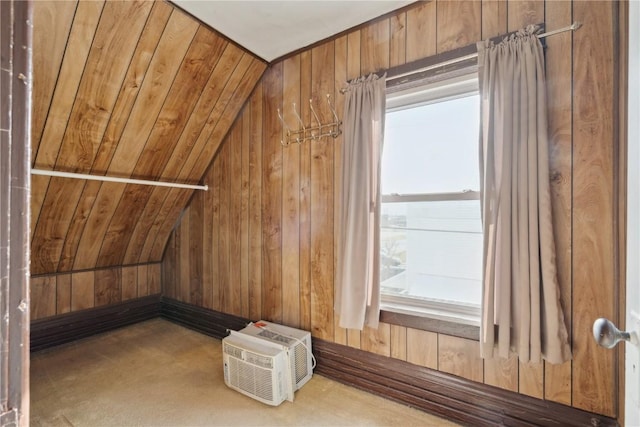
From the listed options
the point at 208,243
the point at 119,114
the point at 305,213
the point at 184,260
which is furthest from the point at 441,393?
the point at 119,114

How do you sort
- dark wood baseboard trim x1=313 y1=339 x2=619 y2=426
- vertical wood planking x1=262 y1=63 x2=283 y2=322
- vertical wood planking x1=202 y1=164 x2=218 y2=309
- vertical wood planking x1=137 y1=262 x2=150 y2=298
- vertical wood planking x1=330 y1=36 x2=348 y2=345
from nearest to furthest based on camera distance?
1. dark wood baseboard trim x1=313 y1=339 x2=619 y2=426
2. vertical wood planking x1=330 y1=36 x2=348 y2=345
3. vertical wood planking x1=262 y1=63 x2=283 y2=322
4. vertical wood planking x1=202 y1=164 x2=218 y2=309
5. vertical wood planking x1=137 y1=262 x2=150 y2=298

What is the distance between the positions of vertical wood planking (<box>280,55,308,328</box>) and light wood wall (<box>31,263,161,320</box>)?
1.82 meters

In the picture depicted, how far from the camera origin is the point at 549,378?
60.1 inches

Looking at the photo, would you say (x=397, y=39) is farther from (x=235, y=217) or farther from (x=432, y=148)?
(x=235, y=217)

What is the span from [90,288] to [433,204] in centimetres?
314

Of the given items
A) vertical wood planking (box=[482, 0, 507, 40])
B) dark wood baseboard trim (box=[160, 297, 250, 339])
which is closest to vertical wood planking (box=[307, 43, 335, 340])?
dark wood baseboard trim (box=[160, 297, 250, 339])

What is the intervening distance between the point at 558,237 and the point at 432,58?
115 centimetres

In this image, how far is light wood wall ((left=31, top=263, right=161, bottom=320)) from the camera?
2.69 metres

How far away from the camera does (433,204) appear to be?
1.91 m

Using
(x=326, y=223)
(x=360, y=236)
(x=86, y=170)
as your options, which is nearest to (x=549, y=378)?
(x=360, y=236)

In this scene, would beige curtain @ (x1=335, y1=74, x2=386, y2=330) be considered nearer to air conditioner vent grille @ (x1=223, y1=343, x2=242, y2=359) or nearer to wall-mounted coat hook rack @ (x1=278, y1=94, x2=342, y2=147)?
wall-mounted coat hook rack @ (x1=278, y1=94, x2=342, y2=147)

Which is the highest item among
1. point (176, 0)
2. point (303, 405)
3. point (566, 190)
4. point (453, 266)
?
point (176, 0)

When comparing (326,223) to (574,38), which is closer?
(574,38)

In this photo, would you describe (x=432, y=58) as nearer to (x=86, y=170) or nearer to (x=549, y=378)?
(x=549, y=378)
